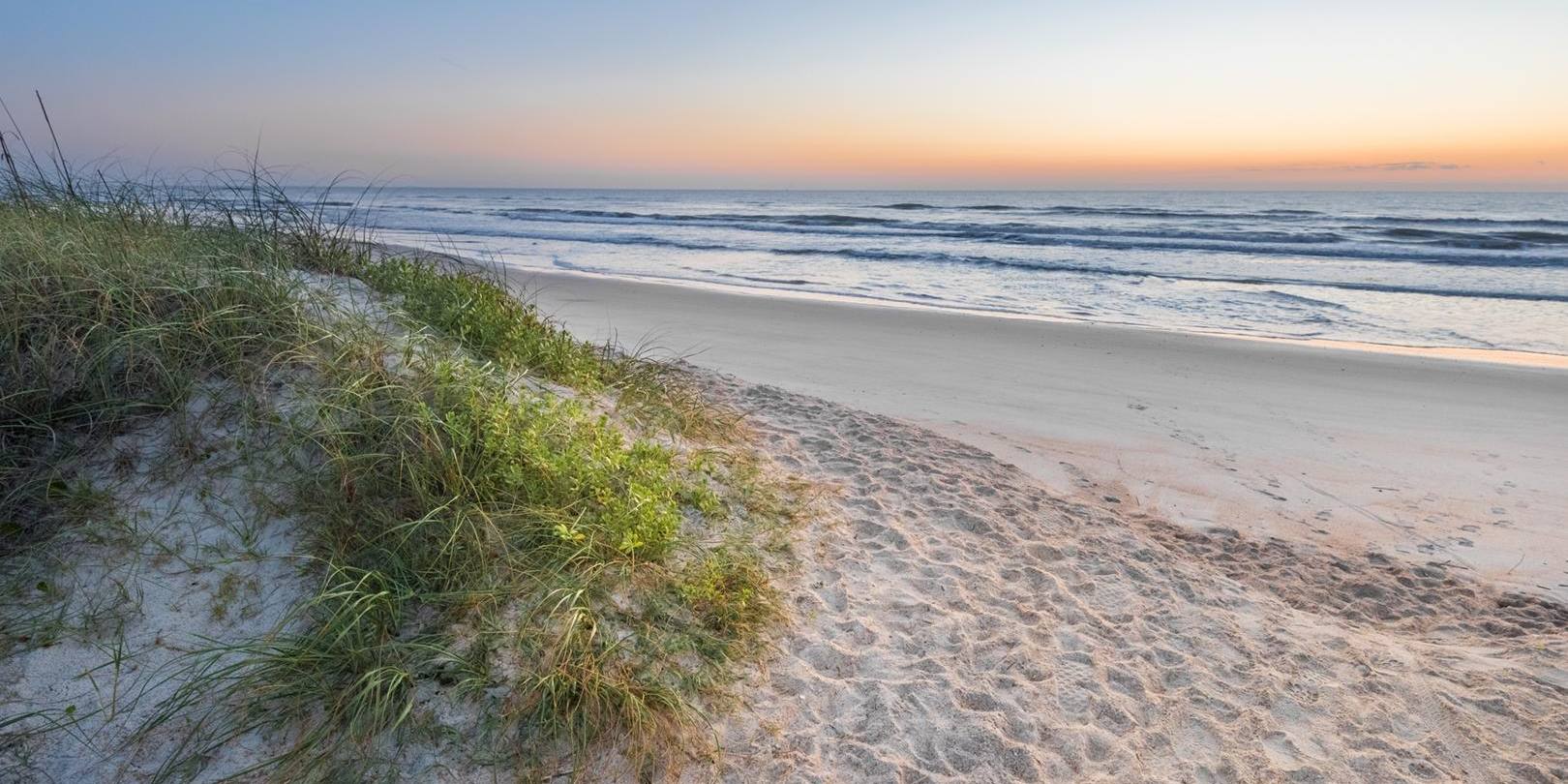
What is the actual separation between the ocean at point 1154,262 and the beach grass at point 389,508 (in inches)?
111

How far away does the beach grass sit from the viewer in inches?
103

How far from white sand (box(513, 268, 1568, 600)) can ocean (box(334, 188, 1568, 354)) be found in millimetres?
2664

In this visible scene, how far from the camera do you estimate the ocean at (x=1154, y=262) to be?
12.8m

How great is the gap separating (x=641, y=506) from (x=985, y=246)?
2173cm

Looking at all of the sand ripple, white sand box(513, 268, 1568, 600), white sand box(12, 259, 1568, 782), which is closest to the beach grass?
white sand box(12, 259, 1568, 782)

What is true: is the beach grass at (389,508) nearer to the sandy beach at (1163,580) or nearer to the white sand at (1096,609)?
the white sand at (1096,609)

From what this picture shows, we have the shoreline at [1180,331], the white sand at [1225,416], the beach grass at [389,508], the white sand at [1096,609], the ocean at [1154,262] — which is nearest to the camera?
the beach grass at [389,508]

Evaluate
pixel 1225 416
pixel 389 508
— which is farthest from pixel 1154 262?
pixel 389 508

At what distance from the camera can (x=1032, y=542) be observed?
454cm

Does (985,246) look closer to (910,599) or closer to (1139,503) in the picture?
(1139,503)

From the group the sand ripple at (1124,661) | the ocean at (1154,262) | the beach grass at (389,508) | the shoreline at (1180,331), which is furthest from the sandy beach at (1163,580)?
the ocean at (1154,262)

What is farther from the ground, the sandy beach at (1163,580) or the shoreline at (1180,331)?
the shoreline at (1180,331)

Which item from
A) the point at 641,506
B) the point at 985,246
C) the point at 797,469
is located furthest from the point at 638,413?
the point at 985,246

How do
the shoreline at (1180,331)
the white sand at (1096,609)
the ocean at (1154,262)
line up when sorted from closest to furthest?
the white sand at (1096,609) < the shoreline at (1180,331) < the ocean at (1154,262)
